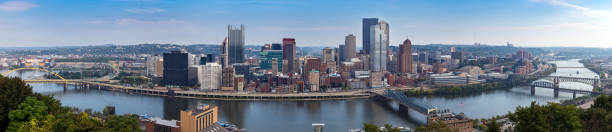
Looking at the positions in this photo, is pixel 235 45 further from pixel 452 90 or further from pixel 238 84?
pixel 452 90

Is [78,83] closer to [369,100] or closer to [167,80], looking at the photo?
[167,80]

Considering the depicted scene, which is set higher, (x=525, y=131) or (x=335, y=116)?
(x=525, y=131)

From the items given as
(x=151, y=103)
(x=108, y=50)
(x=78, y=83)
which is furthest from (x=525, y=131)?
(x=108, y=50)

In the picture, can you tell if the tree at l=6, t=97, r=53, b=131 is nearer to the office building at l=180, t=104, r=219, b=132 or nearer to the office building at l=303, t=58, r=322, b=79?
the office building at l=180, t=104, r=219, b=132

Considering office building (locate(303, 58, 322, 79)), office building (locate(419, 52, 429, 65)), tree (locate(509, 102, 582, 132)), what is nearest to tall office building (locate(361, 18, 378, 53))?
office building (locate(419, 52, 429, 65))

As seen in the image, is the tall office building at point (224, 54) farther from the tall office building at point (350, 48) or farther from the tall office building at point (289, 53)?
the tall office building at point (350, 48)

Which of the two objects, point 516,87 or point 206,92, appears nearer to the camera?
point 206,92

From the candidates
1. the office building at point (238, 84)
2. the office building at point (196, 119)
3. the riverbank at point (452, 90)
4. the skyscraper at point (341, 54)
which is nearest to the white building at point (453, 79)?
the riverbank at point (452, 90)
